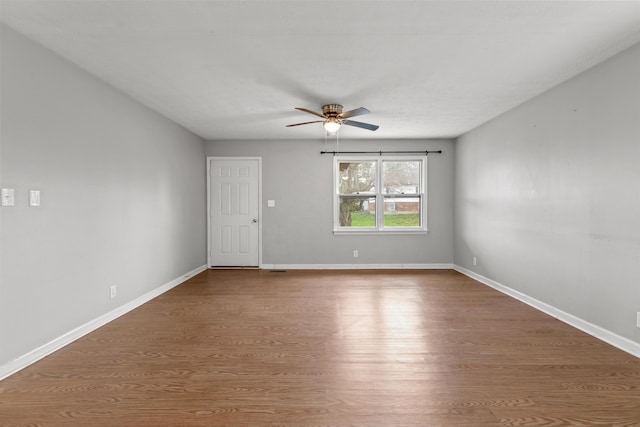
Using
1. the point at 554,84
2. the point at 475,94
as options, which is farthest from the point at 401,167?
the point at 554,84

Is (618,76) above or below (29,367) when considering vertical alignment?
above

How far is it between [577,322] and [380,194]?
3600 millimetres

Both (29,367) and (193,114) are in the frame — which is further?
(193,114)

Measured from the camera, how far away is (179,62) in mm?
2879

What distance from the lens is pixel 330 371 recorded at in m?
2.32

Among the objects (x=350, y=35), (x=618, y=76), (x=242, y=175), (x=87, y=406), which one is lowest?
(x=87, y=406)

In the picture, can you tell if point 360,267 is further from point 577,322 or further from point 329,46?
point 329,46

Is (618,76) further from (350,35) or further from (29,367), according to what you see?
(29,367)

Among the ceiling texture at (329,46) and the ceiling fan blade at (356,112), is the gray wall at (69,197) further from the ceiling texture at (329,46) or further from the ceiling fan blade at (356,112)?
the ceiling fan blade at (356,112)

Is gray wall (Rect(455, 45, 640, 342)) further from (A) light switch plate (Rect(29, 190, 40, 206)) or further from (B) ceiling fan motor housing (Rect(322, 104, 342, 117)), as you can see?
(A) light switch plate (Rect(29, 190, 40, 206))

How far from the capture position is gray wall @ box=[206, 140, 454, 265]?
19.9 ft

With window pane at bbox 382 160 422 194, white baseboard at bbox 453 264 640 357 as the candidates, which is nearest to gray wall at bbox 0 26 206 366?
window pane at bbox 382 160 422 194

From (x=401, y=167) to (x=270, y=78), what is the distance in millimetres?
3673

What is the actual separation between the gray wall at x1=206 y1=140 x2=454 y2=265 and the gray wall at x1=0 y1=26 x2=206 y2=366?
2010 millimetres
